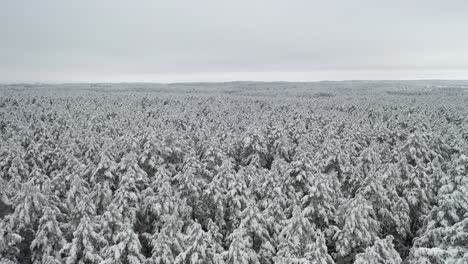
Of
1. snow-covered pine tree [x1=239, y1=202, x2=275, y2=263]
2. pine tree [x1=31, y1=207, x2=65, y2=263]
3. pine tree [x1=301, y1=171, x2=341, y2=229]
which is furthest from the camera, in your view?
pine tree [x1=301, y1=171, x2=341, y2=229]

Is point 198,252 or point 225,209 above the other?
point 198,252

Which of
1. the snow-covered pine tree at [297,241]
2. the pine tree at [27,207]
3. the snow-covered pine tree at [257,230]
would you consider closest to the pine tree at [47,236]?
the pine tree at [27,207]

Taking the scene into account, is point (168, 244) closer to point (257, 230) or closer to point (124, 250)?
point (124, 250)

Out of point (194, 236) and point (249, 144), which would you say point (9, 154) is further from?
point (249, 144)

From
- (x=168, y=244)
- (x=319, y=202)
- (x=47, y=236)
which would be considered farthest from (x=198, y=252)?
(x=319, y=202)

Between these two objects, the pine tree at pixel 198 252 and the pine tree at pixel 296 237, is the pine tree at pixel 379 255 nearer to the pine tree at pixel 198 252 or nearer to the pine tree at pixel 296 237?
the pine tree at pixel 296 237

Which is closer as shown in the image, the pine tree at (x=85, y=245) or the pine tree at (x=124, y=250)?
the pine tree at (x=124, y=250)

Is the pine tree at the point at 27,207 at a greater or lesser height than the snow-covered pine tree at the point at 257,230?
greater

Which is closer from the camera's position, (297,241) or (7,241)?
(7,241)

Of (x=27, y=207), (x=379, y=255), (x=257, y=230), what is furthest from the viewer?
(x=257, y=230)

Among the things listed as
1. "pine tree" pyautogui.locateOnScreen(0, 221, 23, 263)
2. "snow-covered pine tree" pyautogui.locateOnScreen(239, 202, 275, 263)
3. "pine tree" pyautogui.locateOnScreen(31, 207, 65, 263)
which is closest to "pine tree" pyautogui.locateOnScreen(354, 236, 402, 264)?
"snow-covered pine tree" pyautogui.locateOnScreen(239, 202, 275, 263)

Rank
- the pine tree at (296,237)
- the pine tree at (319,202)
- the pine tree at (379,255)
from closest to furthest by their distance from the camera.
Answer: the pine tree at (379,255) → the pine tree at (296,237) → the pine tree at (319,202)

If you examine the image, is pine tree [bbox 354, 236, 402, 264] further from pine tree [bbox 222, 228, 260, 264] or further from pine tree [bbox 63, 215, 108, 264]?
pine tree [bbox 63, 215, 108, 264]
